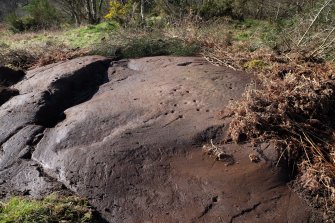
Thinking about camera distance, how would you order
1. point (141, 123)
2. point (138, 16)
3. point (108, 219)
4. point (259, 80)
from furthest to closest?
1. point (138, 16)
2. point (259, 80)
3. point (141, 123)
4. point (108, 219)

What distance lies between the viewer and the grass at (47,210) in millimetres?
3848

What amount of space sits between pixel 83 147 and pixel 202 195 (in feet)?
5.53

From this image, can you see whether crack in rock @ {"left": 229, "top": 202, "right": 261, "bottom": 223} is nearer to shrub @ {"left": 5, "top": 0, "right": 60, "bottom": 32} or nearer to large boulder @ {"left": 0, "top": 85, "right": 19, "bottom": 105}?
large boulder @ {"left": 0, "top": 85, "right": 19, "bottom": 105}

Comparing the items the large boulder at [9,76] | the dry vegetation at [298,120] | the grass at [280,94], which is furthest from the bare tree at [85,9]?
the dry vegetation at [298,120]

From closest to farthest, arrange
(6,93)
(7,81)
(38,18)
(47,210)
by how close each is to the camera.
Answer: (47,210), (6,93), (7,81), (38,18)

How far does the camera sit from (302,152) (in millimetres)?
4586

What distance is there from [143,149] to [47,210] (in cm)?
136

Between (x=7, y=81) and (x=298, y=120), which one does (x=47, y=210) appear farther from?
(x=7, y=81)

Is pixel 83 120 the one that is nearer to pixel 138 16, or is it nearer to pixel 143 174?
pixel 143 174

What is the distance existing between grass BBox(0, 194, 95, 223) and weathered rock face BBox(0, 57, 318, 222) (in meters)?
0.25

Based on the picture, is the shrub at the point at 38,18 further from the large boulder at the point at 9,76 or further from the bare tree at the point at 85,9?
the large boulder at the point at 9,76

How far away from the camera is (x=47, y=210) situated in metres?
3.97

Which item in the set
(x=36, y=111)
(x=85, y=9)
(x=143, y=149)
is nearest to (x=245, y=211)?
(x=143, y=149)

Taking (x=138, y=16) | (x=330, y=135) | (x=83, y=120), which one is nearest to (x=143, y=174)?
(x=83, y=120)
